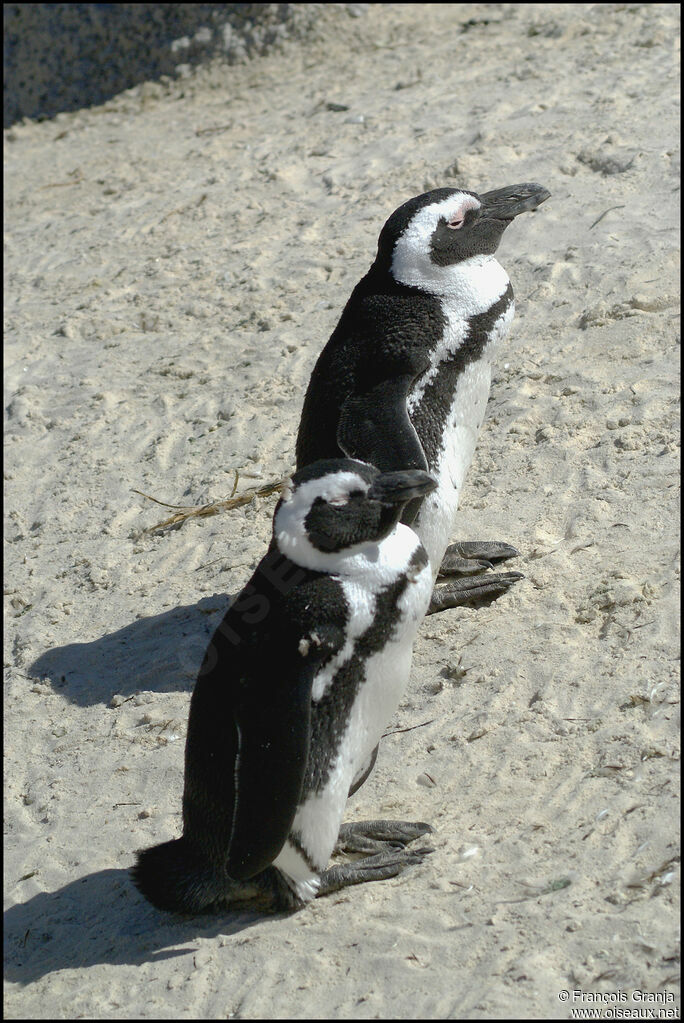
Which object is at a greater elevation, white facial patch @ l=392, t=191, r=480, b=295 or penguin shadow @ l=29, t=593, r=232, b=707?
white facial patch @ l=392, t=191, r=480, b=295

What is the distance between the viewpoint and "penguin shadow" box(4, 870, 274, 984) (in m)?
3.02

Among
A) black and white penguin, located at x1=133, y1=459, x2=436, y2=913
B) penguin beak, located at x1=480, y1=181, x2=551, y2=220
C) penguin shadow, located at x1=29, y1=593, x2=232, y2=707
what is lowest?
penguin shadow, located at x1=29, y1=593, x2=232, y2=707

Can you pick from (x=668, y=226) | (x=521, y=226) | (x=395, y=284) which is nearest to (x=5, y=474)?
(x=395, y=284)

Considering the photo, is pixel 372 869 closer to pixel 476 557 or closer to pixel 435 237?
pixel 476 557

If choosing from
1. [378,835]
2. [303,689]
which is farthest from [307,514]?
[378,835]

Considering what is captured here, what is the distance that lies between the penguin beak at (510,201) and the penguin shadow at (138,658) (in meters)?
1.75

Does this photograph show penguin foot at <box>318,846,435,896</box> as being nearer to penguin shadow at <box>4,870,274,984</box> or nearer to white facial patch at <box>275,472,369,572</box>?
penguin shadow at <box>4,870,274,984</box>

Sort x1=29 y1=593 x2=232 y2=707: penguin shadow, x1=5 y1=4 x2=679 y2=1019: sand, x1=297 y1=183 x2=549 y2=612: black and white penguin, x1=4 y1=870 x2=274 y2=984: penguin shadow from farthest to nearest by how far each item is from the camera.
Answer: x1=29 y1=593 x2=232 y2=707: penguin shadow
x1=297 y1=183 x2=549 y2=612: black and white penguin
x1=4 y1=870 x2=274 y2=984: penguin shadow
x1=5 y1=4 x2=679 y2=1019: sand

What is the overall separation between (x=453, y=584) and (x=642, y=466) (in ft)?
2.84

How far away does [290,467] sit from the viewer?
514 cm

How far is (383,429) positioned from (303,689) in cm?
106

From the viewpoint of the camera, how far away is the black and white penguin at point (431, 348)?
3.80 metres

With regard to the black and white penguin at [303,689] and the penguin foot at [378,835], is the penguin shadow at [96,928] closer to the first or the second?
the black and white penguin at [303,689]

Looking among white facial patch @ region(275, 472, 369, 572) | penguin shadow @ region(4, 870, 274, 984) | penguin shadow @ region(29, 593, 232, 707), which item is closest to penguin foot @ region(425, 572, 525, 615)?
penguin shadow @ region(29, 593, 232, 707)
